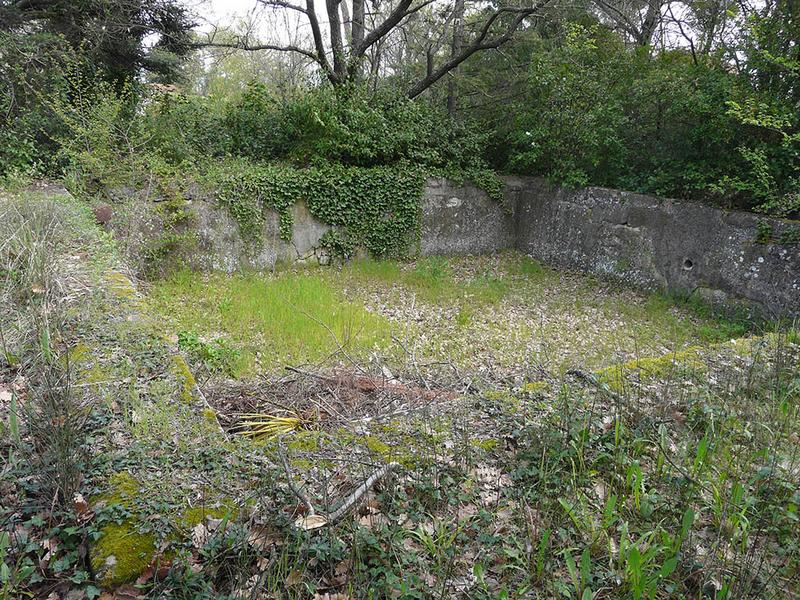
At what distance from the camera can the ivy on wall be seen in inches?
348

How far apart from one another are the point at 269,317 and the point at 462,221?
5552 mm

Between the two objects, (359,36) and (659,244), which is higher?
(359,36)

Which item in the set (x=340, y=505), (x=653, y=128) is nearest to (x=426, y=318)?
(x=340, y=505)

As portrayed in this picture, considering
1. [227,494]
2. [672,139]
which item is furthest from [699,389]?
[672,139]

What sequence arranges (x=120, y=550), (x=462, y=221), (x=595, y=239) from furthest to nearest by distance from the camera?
(x=462, y=221) → (x=595, y=239) → (x=120, y=550)

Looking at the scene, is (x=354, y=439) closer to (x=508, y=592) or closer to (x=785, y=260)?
(x=508, y=592)

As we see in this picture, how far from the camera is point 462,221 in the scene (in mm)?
10875

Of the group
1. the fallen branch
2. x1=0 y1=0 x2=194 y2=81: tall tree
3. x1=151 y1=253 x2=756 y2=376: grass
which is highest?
x1=0 y1=0 x2=194 y2=81: tall tree

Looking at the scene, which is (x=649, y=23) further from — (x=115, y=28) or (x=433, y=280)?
(x=115, y=28)

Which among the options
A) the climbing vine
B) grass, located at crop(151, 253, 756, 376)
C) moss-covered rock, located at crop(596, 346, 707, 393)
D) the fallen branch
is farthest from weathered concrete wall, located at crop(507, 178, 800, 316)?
the fallen branch

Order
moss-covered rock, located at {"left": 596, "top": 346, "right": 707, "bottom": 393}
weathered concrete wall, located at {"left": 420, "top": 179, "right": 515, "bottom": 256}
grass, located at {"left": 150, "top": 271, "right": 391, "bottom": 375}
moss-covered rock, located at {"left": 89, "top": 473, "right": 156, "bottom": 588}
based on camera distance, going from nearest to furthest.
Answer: moss-covered rock, located at {"left": 89, "top": 473, "right": 156, "bottom": 588} → moss-covered rock, located at {"left": 596, "top": 346, "right": 707, "bottom": 393} → grass, located at {"left": 150, "top": 271, "right": 391, "bottom": 375} → weathered concrete wall, located at {"left": 420, "top": 179, "right": 515, "bottom": 256}

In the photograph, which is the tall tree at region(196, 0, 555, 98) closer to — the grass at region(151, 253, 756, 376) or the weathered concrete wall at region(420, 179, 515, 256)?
the weathered concrete wall at region(420, 179, 515, 256)

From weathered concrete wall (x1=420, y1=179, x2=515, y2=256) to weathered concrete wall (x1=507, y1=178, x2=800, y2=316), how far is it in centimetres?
39

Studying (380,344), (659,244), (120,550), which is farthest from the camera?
(659,244)
